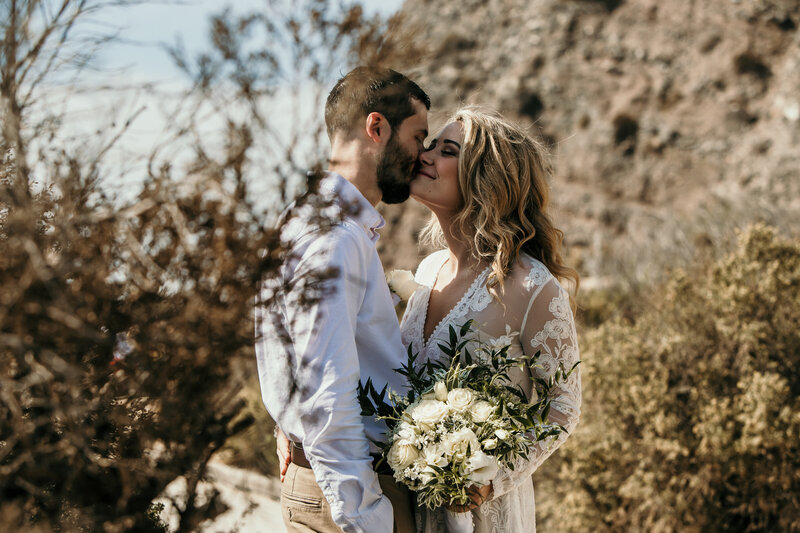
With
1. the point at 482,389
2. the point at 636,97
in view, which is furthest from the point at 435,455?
the point at 636,97

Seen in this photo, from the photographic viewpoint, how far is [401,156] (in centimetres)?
275

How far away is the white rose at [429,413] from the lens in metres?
2.17

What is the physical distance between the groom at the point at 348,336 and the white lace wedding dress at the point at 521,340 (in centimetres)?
32

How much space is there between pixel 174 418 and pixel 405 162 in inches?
67.9

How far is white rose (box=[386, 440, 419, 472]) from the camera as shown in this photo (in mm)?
2164

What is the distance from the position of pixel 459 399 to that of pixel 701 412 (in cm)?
288

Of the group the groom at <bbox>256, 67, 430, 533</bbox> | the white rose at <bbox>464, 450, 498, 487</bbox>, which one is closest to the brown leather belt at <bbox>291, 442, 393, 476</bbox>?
the groom at <bbox>256, 67, 430, 533</bbox>

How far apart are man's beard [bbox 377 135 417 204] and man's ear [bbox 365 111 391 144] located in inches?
1.7

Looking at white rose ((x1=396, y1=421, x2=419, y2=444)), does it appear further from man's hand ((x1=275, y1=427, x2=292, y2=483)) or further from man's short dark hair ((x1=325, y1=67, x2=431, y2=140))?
man's short dark hair ((x1=325, y1=67, x2=431, y2=140))

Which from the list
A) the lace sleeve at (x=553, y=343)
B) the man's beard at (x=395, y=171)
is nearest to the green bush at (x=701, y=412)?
the lace sleeve at (x=553, y=343)

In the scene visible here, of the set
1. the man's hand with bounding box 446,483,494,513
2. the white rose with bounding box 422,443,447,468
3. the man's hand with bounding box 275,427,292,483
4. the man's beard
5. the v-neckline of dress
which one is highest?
the man's beard

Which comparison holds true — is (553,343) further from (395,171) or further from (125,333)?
(125,333)

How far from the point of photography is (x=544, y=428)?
2469 mm

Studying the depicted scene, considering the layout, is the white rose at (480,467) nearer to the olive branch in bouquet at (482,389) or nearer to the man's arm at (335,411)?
the olive branch in bouquet at (482,389)
